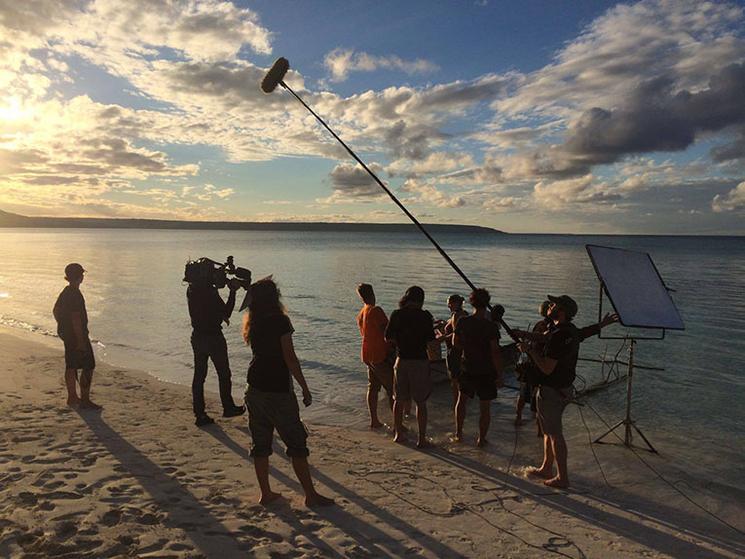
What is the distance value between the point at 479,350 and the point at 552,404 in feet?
4.01

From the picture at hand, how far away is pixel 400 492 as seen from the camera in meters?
5.23

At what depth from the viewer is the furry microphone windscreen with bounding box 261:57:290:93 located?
20.7ft

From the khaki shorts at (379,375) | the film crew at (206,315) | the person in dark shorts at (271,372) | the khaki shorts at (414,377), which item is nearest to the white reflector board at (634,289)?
the khaki shorts at (414,377)

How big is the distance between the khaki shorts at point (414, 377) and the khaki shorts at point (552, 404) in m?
1.53

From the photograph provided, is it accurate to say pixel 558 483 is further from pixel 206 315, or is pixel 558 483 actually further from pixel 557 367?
pixel 206 315

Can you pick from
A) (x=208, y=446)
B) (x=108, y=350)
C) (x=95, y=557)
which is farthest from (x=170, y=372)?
(x=95, y=557)

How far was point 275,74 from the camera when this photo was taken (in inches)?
249

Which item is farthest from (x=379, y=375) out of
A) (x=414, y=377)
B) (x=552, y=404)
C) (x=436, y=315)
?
(x=436, y=315)

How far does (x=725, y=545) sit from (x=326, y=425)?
5532 mm

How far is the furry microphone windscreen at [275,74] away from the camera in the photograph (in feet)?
20.7

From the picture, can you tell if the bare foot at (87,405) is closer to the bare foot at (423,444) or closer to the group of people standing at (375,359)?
the group of people standing at (375,359)

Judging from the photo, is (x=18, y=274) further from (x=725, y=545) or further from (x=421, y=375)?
(x=725, y=545)

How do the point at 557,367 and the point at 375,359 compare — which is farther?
the point at 375,359

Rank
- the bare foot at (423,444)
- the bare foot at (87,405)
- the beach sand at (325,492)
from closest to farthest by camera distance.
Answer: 1. the beach sand at (325,492)
2. the bare foot at (423,444)
3. the bare foot at (87,405)
